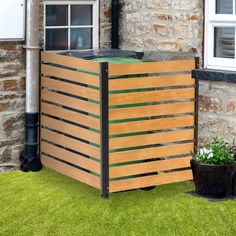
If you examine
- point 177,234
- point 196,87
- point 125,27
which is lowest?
point 177,234

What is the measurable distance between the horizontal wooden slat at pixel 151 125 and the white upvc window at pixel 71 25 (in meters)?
1.76

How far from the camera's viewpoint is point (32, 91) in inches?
326

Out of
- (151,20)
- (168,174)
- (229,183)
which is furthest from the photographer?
(151,20)

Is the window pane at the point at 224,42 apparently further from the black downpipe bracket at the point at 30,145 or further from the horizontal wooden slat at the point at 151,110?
the black downpipe bracket at the point at 30,145

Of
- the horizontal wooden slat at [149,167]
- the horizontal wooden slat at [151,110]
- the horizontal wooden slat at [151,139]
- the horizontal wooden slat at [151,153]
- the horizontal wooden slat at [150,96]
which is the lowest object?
the horizontal wooden slat at [149,167]

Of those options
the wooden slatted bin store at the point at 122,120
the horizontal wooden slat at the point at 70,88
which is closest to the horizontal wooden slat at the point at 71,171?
the wooden slatted bin store at the point at 122,120

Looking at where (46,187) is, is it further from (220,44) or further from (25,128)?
(220,44)

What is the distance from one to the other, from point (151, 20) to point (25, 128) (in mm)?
1913

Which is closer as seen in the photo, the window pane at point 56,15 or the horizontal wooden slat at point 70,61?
the horizontal wooden slat at point 70,61

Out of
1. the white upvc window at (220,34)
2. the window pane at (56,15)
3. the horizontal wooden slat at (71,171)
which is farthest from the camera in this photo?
the window pane at (56,15)

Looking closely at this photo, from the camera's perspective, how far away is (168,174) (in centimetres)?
768

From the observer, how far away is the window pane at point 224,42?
25.2ft

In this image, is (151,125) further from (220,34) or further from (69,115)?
(220,34)

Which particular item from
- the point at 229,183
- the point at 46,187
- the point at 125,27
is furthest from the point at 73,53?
the point at 229,183
